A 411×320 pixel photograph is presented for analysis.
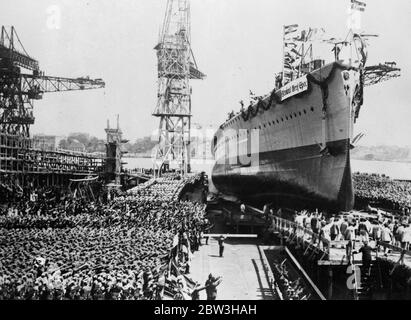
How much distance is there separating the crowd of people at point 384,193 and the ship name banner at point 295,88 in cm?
894

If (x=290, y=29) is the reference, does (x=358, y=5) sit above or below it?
below

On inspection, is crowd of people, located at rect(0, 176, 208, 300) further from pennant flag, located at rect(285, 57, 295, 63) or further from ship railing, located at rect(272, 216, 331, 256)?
pennant flag, located at rect(285, 57, 295, 63)

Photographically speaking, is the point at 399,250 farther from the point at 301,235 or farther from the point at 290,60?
the point at 290,60

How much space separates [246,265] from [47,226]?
7.74 meters

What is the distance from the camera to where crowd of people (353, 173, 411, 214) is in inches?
1008

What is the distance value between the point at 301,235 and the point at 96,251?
22.1ft

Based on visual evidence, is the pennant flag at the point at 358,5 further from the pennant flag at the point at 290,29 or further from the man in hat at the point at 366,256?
the man in hat at the point at 366,256

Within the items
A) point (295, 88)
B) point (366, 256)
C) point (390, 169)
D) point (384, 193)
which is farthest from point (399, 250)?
point (390, 169)

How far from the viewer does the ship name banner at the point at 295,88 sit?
738 inches

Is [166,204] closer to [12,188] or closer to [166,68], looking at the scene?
[12,188]

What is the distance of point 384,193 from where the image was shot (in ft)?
97.3

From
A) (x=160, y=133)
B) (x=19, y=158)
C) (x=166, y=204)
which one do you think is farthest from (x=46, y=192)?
(x=160, y=133)

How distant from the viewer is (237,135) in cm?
3178
